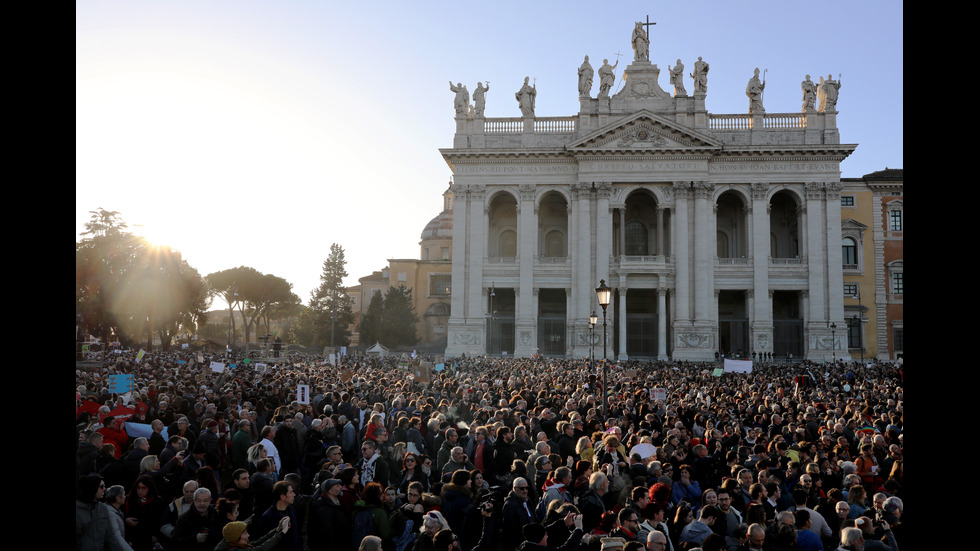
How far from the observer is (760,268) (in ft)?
152

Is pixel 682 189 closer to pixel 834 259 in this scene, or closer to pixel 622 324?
pixel 622 324

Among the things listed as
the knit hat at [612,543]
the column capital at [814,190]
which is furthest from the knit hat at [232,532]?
the column capital at [814,190]

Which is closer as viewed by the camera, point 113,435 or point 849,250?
point 113,435

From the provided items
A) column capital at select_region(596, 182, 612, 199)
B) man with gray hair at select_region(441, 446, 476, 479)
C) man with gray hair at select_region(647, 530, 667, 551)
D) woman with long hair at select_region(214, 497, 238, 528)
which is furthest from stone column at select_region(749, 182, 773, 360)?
woman with long hair at select_region(214, 497, 238, 528)

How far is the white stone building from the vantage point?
45.6m

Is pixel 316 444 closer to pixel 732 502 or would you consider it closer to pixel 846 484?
pixel 732 502

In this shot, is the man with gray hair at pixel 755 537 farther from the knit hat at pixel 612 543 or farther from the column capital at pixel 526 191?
the column capital at pixel 526 191

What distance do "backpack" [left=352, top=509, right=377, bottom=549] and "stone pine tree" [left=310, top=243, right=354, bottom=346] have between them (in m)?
56.2

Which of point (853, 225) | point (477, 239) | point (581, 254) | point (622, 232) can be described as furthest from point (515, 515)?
point (853, 225)

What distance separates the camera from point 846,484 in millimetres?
8281

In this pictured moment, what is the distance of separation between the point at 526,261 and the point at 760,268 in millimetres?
16094

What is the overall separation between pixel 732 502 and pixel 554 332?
40.1 m
